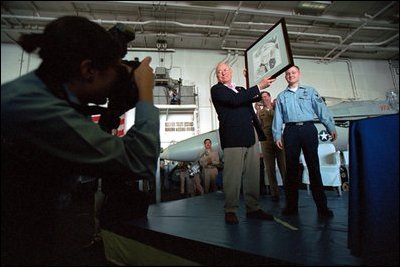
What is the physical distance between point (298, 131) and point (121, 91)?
1.45 metres

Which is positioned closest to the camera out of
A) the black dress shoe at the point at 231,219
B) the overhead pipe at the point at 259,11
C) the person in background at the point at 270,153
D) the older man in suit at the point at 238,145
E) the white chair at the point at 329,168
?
the overhead pipe at the point at 259,11

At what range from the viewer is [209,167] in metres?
3.75

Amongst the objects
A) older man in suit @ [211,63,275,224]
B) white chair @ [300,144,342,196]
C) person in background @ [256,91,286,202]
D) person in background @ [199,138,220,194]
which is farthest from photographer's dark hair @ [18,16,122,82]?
person in background @ [199,138,220,194]

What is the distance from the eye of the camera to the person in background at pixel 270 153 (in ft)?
7.96

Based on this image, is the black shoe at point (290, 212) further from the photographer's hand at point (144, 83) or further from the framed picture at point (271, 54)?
the photographer's hand at point (144, 83)

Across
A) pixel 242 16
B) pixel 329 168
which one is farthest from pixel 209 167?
pixel 242 16

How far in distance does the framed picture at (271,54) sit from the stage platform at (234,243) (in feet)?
2.01

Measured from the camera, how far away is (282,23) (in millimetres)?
718

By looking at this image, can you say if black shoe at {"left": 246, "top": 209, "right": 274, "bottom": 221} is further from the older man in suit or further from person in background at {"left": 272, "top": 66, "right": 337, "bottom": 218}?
person in background at {"left": 272, "top": 66, "right": 337, "bottom": 218}

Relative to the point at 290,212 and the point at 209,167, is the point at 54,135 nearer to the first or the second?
the point at 290,212

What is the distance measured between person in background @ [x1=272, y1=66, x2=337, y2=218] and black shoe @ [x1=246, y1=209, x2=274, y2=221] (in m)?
0.22

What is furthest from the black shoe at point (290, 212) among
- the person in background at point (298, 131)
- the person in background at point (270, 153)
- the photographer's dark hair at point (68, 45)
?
the photographer's dark hair at point (68, 45)

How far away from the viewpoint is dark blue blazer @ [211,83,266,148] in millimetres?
1492

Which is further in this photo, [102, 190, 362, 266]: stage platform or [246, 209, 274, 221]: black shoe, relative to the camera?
[246, 209, 274, 221]: black shoe
